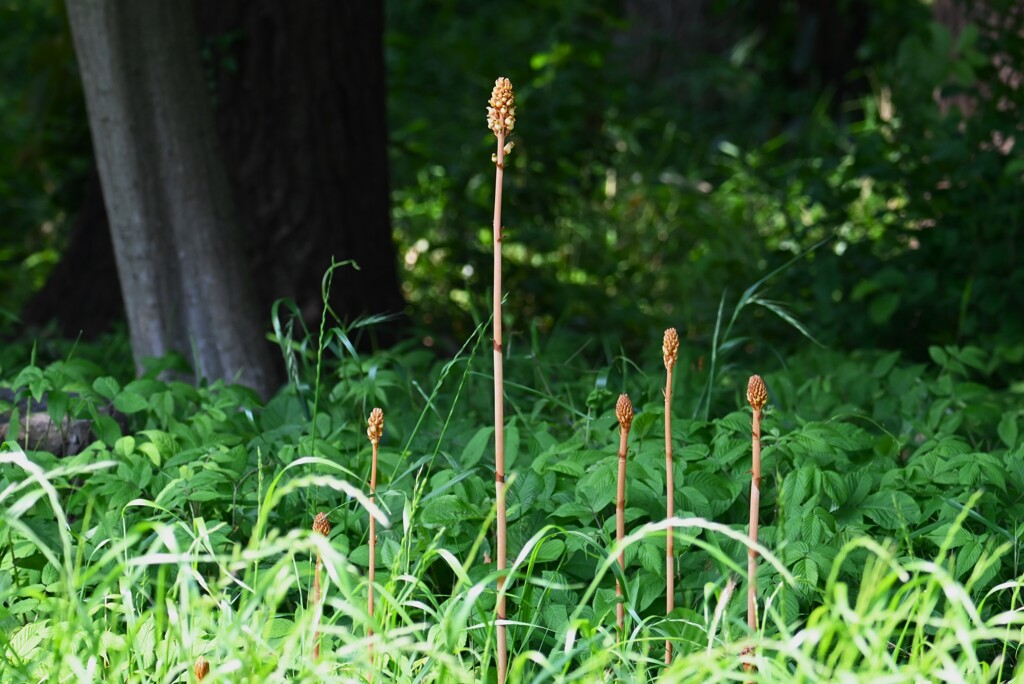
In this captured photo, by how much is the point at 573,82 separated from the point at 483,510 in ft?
14.2

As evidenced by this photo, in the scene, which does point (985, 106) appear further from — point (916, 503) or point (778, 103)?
point (778, 103)

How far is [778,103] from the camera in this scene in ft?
31.2

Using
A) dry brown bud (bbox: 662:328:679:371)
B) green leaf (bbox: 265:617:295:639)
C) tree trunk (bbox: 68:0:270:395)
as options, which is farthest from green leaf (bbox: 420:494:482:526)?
tree trunk (bbox: 68:0:270:395)

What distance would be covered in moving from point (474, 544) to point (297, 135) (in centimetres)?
305

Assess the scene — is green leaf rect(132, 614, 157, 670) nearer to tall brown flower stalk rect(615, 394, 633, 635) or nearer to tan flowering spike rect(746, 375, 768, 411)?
tall brown flower stalk rect(615, 394, 633, 635)

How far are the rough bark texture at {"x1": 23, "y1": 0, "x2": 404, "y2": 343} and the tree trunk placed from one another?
3.12 feet

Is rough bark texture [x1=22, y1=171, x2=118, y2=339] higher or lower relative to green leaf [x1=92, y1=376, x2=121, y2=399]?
lower

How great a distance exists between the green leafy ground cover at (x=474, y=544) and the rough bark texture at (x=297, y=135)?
5.80 ft

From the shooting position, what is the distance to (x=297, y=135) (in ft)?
15.1

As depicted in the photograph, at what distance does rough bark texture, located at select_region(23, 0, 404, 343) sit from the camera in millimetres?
4535

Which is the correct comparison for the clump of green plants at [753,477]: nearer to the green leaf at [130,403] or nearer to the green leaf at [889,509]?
the green leaf at [889,509]

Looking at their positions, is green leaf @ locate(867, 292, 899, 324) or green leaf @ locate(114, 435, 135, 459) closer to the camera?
green leaf @ locate(114, 435, 135, 459)

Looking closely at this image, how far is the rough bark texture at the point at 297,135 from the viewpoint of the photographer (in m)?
4.54

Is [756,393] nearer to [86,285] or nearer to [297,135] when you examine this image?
[297,135]
